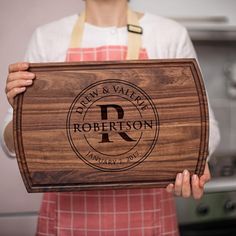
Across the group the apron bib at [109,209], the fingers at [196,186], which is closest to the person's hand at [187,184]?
the fingers at [196,186]

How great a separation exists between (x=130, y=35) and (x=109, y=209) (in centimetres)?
38

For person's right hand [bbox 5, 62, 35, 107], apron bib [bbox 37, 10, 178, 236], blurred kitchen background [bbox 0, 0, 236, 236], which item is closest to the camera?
person's right hand [bbox 5, 62, 35, 107]

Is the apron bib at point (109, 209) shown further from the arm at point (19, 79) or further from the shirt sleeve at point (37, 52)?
the arm at point (19, 79)

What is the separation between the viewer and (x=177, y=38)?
810mm

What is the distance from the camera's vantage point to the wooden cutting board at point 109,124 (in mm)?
604

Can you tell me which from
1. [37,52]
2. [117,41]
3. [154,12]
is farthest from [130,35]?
[154,12]

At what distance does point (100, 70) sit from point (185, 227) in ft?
2.30

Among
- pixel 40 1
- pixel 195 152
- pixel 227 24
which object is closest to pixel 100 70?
pixel 195 152

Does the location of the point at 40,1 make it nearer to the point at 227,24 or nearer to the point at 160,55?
the point at 160,55

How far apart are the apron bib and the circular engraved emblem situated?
0.18 metres

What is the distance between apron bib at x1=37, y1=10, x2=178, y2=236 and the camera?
2.51ft

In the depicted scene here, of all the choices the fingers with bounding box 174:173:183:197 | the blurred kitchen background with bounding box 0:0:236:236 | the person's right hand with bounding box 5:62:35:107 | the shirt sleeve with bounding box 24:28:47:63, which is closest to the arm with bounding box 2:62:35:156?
the person's right hand with bounding box 5:62:35:107

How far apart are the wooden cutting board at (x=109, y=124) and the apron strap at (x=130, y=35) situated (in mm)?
187

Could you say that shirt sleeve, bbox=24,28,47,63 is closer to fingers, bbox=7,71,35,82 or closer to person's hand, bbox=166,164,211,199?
fingers, bbox=7,71,35,82
